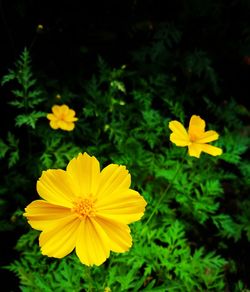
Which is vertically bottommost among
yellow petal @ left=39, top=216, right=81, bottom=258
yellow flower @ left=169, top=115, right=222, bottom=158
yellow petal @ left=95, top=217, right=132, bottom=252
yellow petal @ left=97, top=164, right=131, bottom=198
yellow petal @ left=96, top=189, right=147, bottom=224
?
yellow petal @ left=39, top=216, right=81, bottom=258

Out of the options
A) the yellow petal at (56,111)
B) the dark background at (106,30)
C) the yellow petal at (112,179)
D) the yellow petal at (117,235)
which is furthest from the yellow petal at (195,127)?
the dark background at (106,30)

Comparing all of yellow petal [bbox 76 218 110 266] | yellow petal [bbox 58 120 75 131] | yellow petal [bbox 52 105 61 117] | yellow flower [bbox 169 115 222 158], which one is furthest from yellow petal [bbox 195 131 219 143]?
yellow petal [bbox 52 105 61 117]

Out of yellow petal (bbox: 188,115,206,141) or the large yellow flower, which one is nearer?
the large yellow flower

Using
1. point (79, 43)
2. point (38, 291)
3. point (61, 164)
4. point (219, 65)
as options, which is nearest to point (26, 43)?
point (79, 43)

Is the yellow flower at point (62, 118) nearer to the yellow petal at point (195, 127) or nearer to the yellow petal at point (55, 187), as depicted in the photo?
the yellow petal at point (195, 127)

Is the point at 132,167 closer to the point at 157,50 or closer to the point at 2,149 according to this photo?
the point at 2,149

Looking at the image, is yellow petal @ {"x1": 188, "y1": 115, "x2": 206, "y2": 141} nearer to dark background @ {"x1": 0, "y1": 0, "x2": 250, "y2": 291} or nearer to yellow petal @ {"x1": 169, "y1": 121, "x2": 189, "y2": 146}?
yellow petal @ {"x1": 169, "y1": 121, "x2": 189, "y2": 146}

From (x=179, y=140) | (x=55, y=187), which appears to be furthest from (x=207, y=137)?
(x=55, y=187)
